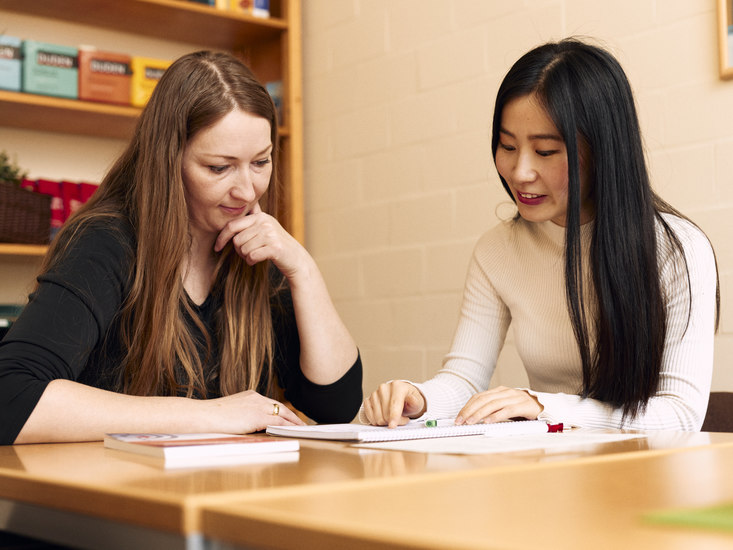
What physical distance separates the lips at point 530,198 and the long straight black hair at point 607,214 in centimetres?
9

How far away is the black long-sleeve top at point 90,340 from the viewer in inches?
44.8

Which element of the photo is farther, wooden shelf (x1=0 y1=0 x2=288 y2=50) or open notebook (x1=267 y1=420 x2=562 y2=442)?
wooden shelf (x1=0 y1=0 x2=288 y2=50)

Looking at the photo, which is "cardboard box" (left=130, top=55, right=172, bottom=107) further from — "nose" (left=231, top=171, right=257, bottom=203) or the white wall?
"nose" (left=231, top=171, right=257, bottom=203)

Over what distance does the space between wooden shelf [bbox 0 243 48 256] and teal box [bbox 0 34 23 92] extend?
481 mm

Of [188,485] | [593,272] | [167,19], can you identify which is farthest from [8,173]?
[188,485]

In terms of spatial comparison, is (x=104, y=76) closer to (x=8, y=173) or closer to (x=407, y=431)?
(x=8, y=173)

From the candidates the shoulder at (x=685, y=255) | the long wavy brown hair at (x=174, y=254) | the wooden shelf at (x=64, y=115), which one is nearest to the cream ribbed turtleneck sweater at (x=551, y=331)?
the shoulder at (x=685, y=255)

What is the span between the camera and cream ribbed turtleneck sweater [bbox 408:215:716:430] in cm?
135

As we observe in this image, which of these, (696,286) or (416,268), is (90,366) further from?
(416,268)

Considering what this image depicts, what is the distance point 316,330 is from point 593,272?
1.66 ft

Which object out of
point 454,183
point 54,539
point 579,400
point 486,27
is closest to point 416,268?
point 454,183

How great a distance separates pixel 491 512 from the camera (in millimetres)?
503

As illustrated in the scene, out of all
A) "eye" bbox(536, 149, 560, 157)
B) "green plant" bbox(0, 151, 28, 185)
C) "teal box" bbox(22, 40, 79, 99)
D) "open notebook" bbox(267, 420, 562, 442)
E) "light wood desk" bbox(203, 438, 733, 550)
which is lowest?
"open notebook" bbox(267, 420, 562, 442)

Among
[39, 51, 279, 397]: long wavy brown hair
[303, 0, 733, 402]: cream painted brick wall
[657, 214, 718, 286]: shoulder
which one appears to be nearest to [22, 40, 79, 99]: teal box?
[303, 0, 733, 402]: cream painted brick wall
